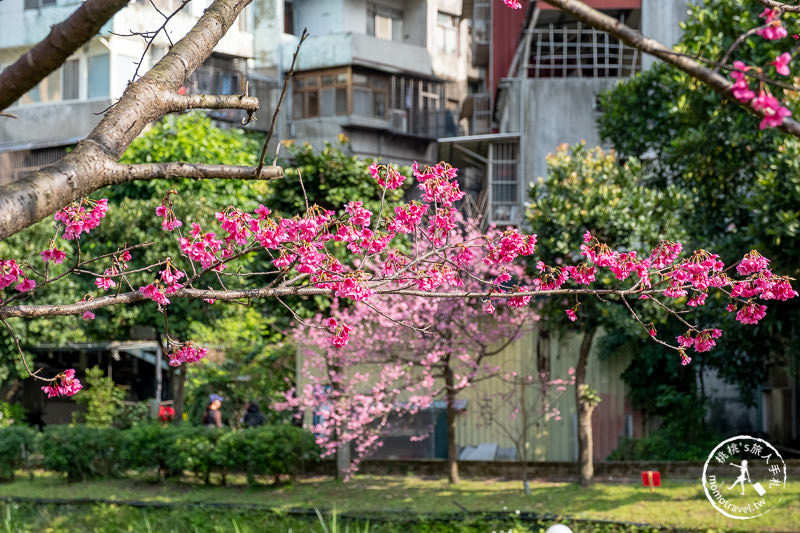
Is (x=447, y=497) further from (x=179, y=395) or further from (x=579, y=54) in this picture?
(x=579, y=54)

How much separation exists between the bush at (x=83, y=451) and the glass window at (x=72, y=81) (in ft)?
43.1

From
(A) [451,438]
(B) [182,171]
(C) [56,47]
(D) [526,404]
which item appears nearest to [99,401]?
(A) [451,438]

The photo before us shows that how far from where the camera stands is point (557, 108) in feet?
78.2

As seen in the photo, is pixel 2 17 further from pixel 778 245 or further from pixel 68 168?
pixel 68 168

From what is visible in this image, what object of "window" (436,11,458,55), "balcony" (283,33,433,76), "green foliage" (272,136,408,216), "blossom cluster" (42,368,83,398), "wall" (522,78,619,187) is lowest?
"blossom cluster" (42,368,83,398)

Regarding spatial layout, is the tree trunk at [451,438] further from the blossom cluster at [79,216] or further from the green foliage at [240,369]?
the blossom cluster at [79,216]

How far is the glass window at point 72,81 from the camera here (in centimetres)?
2875

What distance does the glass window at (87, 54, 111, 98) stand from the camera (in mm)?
28172

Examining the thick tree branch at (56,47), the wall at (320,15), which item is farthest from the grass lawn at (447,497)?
the wall at (320,15)

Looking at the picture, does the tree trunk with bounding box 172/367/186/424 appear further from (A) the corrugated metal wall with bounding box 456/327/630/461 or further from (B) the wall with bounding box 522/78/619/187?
(B) the wall with bounding box 522/78/619/187

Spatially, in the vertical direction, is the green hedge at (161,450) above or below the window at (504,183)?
below

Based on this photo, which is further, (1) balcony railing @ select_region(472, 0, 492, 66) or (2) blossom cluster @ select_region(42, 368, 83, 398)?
(1) balcony railing @ select_region(472, 0, 492, 66)

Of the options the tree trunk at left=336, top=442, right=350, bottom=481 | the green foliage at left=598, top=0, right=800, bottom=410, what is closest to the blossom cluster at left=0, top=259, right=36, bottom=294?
the green foliage at left=598, top=0, right=800, bottom=410

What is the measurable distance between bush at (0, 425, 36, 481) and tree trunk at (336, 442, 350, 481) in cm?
610
